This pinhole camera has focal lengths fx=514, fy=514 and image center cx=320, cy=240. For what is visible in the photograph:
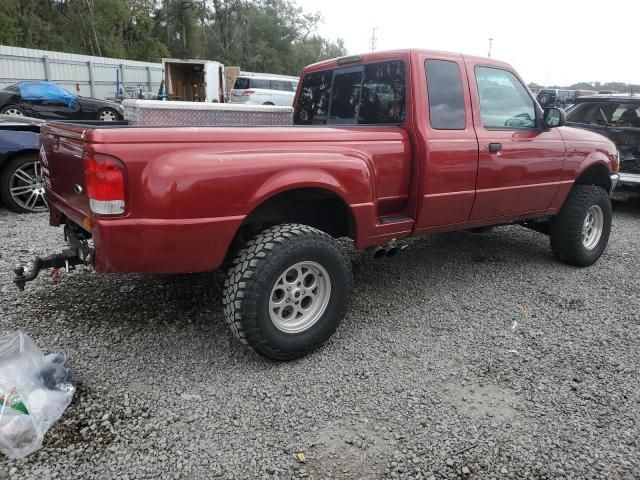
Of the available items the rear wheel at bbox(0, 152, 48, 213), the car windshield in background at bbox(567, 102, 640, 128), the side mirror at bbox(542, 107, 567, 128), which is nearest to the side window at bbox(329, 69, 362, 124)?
the side mirror at bbox(542, 107, 567, 128)

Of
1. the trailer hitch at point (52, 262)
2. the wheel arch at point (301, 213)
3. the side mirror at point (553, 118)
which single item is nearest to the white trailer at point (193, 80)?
the side mirror at point (553, 118)

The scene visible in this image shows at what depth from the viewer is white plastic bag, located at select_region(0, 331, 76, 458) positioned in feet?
7.56

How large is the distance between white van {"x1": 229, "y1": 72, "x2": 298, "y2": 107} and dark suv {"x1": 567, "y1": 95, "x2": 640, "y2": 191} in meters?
14.3

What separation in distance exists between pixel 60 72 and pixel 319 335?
1006 inches

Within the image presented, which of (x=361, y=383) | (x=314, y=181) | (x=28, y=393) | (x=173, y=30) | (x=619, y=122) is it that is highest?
(x=173, y=30)

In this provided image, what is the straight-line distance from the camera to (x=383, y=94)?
3875 millimetres

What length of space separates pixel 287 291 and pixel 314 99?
2.13m

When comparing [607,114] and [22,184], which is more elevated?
[607,114]

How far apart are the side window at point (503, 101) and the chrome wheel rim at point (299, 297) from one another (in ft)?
6.26

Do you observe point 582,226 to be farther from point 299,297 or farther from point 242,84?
point 242,84

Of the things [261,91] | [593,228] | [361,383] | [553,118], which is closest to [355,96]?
[553,118]

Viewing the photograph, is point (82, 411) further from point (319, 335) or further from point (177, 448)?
point (319, 335)

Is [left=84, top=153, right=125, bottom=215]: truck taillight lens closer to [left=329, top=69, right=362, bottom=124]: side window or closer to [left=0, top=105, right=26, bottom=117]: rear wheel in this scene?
[left=329, top=69, right=362, bottom=124]: side window

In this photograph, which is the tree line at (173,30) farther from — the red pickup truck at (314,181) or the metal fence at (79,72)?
the red pickup truck at (314,181)
